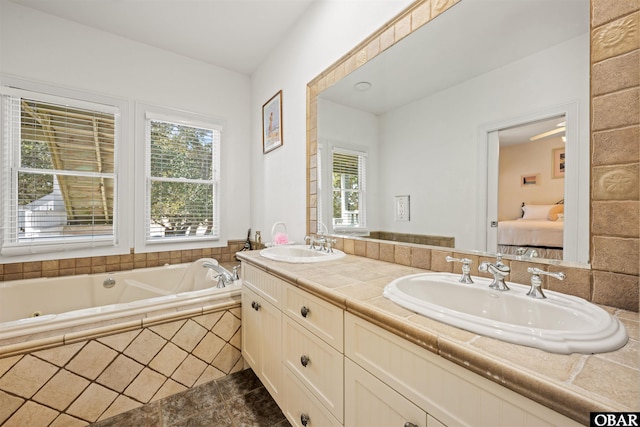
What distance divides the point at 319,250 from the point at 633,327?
1.39m

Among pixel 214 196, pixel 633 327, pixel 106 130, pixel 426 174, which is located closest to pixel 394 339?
pixel 633 327

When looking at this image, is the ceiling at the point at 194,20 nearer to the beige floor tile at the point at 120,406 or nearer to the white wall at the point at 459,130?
the white wall at the point at 459,130

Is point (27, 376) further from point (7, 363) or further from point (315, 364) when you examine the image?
point (315, 364)

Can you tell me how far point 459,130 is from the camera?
3.85 feet

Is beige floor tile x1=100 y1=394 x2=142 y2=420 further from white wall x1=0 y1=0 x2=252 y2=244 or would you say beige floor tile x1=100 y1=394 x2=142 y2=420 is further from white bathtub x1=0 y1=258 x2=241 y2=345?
white wall x1=0 y1=0 x2=252 y2=244

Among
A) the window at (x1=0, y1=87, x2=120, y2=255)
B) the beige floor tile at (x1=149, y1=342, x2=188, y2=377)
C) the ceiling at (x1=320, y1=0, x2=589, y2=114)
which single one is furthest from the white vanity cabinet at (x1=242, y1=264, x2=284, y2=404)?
the window at (x1=0, y1=87, x2=120, y2=255)

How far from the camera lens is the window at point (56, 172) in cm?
209

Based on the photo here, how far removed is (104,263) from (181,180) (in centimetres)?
102

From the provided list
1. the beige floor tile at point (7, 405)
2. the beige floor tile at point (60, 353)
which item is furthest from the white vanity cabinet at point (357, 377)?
the beige floor tile at point (7, 405)

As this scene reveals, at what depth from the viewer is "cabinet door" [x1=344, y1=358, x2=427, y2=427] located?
0.69 m

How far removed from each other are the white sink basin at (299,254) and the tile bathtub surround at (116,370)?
0.48 metres

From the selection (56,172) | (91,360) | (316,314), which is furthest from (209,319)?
(56,172)

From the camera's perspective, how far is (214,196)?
3.00m

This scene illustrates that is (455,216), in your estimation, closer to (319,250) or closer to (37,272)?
(319,250)
